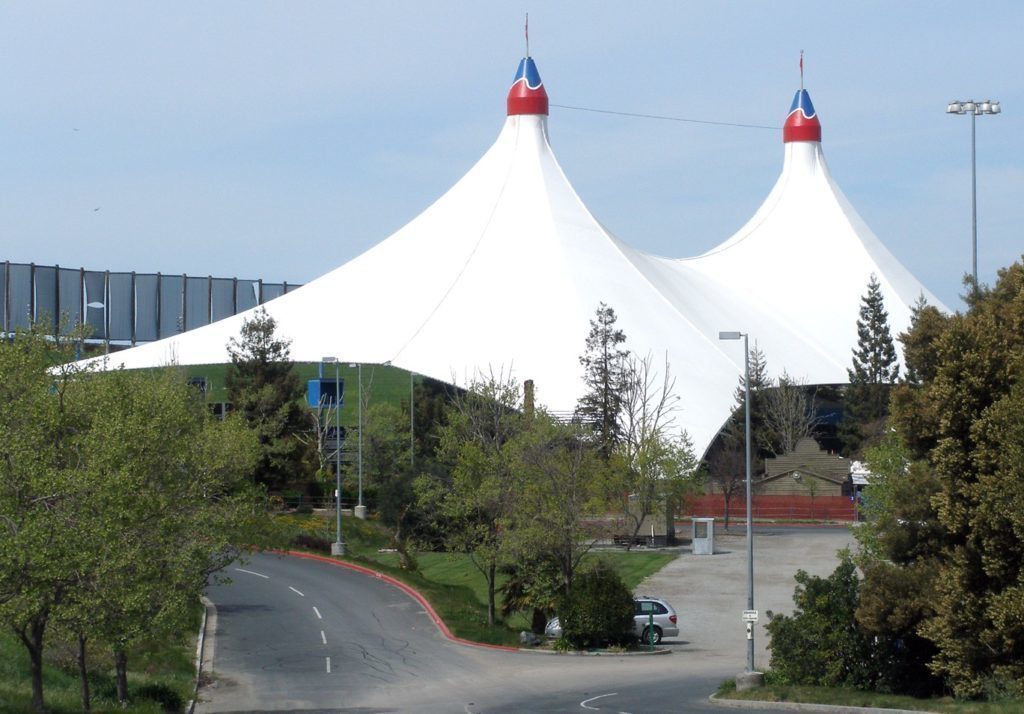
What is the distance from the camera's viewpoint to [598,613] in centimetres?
2820

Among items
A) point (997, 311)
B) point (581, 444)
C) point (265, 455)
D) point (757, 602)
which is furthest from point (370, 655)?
point (265, 455)

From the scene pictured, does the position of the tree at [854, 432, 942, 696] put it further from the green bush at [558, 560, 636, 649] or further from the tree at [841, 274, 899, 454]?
the tree at [841, 274, 899, 454]

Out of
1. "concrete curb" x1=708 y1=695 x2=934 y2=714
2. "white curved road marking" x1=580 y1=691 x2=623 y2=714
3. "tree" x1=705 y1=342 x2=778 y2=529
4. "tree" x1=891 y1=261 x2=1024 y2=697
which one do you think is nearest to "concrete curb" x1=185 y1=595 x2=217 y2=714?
"white curved road marking" x1=580 y1=691 x2=623 y2=714

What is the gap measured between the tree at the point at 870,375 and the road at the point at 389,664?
2312 centimetres

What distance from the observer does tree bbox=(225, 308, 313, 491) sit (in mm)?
45688

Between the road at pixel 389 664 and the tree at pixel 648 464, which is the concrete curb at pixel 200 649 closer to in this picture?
the road at pixel 389 664

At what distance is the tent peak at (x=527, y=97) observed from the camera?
60969mm

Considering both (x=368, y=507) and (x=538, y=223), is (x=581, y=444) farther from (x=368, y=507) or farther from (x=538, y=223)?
(x=538, y=223)

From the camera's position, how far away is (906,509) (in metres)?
21.0

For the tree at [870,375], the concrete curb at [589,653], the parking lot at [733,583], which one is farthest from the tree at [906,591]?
the tree at [870,375]

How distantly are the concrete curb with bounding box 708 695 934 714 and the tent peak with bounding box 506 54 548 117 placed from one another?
42.0 meters

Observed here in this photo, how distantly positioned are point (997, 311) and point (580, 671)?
9943mm

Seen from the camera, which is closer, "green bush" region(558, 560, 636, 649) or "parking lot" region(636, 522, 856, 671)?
"green bush" region(558, 560, 636, 649)

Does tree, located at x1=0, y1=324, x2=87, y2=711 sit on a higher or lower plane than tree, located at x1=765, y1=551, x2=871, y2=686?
higher
